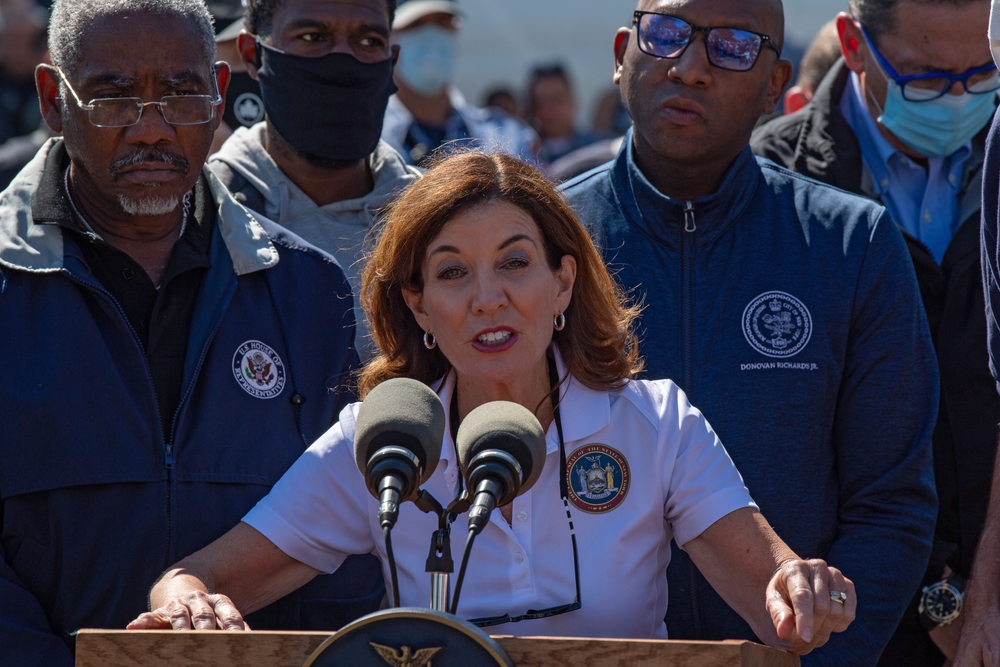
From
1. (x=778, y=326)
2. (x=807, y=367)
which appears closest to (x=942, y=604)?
(x=807, y=367)

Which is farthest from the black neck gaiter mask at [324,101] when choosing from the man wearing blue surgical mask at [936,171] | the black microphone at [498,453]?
the black microphone at [498,453]

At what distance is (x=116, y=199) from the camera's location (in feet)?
11.1

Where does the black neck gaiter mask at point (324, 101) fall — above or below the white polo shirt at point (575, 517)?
above

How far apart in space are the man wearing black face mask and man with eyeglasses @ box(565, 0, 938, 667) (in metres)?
0.88

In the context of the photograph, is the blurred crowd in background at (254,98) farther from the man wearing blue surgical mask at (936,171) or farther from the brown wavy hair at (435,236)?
the man wearing blue surgical mask at (936,171)

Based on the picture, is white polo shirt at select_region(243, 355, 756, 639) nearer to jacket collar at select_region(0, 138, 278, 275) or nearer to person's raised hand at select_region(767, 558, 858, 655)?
person's raised hand at select_region(767, 558, 858, 655)

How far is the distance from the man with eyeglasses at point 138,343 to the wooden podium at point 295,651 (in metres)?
0.84

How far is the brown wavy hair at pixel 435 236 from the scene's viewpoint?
3.15 metres

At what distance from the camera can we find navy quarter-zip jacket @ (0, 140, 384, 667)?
10.0 feet

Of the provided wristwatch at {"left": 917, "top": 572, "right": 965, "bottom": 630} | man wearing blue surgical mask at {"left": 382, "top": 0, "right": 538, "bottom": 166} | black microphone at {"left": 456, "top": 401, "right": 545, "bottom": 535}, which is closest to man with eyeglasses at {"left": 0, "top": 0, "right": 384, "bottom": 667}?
black microphone at {"left": 456, "top": 401, "right": 545, "bottom": 535}

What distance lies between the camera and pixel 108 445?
122 inches

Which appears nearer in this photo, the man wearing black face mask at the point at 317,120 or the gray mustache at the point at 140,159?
the gray mustache at the point at 140,159

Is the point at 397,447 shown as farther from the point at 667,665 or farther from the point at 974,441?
the point at 974,441

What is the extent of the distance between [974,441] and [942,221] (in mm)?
782
